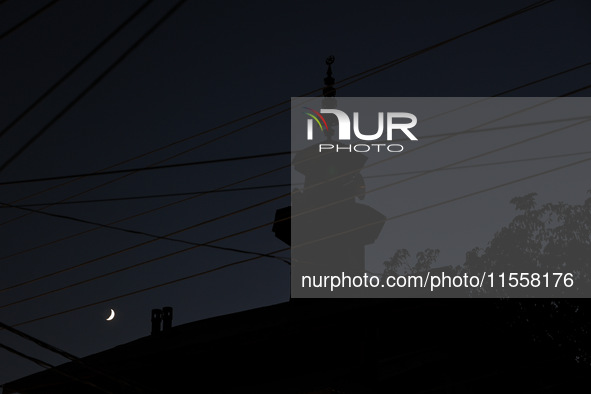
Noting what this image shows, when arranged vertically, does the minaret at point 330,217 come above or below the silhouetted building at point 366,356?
above

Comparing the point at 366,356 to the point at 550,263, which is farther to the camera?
the point at 550,263

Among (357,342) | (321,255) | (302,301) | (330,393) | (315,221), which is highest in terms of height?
(315,221)

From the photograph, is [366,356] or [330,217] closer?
[366,356]

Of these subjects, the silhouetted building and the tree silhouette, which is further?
the tree silhouette

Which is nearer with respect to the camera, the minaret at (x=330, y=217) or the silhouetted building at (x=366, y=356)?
the silhouetted building at (x=366, y=356)

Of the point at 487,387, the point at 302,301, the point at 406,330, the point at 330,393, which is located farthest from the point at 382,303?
the point at 302,301

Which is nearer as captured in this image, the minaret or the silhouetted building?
the silhouetted building

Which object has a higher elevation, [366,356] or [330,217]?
[330,217]

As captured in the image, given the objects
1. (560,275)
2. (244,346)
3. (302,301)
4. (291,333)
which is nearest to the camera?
(291,333)

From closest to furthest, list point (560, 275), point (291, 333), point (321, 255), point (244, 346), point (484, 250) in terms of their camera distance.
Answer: point (291, 333), point (244, 346), point (321, 255), point (560, 275), point (484, 250)

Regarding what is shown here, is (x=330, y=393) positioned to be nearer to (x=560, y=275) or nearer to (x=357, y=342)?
(x=357, y=342)

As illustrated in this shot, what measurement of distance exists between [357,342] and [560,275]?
45.4 feet

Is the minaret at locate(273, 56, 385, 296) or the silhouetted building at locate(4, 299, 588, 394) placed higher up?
the minaret at locate(273, 56, 385, 296)

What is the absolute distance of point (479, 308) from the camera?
11.0 m
